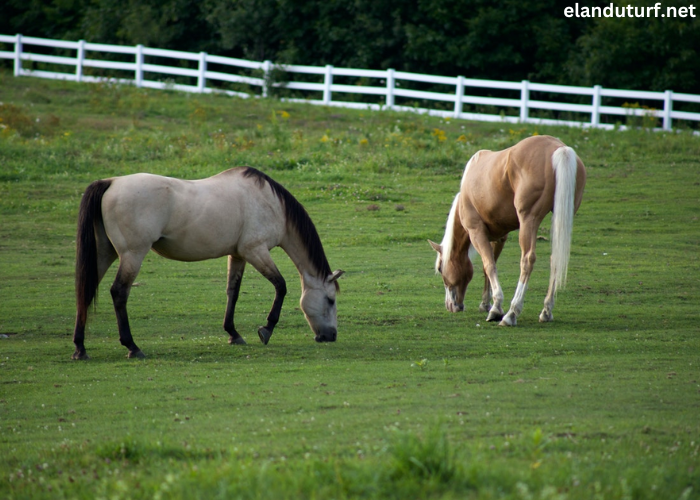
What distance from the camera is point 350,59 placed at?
34094mm

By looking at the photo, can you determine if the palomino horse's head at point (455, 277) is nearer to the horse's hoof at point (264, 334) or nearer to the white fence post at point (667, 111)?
the horse's hoof at point (264, 334)

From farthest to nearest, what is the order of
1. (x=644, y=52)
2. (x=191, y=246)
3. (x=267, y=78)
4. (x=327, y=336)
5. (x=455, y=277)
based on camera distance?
1. (x=267, y=78)
2. (x=644, y=52)
3. (x=455, y=277)
4. (x=327, y=336)
5. (x=191, y=246)

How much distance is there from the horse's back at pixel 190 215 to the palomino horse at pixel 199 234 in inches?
0.4

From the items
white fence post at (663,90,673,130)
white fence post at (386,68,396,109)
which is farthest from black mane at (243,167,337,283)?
white fence post at (386,68,396,109)

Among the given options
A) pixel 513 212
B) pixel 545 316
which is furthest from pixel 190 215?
pixel 545 316

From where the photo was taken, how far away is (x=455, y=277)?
35.7ft

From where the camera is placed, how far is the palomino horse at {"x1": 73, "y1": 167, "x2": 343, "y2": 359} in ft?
27.2

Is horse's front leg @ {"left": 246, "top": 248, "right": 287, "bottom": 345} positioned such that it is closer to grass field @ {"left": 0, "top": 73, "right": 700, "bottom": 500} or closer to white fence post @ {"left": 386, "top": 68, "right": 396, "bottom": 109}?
grass field @ {"left": 0, "top": 73, "right": 700, "bottom": 500}

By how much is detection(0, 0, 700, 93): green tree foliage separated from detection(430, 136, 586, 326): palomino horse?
69.6 ft

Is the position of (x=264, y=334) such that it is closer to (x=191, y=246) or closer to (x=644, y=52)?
(x=191, y=246)

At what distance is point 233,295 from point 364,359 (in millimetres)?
2001

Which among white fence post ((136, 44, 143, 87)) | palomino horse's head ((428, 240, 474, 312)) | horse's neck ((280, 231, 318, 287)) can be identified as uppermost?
white fence post ((136, 44, 143, 87))

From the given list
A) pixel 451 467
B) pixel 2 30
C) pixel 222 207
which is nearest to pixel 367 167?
pixel 222 207

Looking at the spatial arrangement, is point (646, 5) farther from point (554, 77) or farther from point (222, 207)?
point (222, 207)
